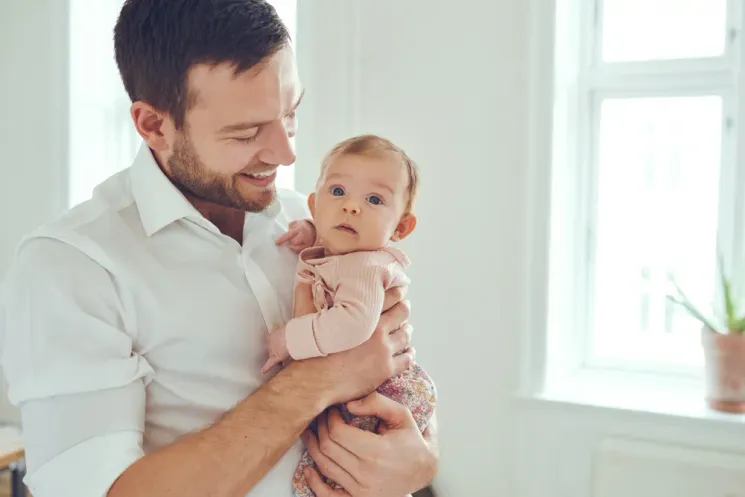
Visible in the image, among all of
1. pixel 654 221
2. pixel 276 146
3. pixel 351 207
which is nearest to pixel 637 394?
pixel 654 221

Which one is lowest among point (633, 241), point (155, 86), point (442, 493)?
point (442, 493)

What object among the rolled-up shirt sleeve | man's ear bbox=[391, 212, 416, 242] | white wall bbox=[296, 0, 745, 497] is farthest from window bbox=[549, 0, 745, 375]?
the rolled-up shirt sleeve

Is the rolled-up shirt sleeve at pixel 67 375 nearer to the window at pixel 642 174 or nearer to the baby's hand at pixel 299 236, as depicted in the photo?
the baby's hand at pixel 299 236

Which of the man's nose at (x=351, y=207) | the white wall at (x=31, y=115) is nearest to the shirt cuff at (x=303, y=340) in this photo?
the man's nose at (x=351, y=207)

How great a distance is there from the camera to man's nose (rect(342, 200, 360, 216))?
4.35ft

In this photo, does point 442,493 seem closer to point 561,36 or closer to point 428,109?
point 428,109

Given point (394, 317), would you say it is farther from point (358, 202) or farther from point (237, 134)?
point (237, 134)

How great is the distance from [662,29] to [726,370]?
1164mm

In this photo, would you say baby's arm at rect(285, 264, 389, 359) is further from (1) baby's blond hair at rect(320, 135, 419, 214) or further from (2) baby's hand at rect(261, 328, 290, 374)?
(1) baby's blond hair at rect(320, 135, 419, 214)

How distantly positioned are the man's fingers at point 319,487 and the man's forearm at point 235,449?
0.34 feet

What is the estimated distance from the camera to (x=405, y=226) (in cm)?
148

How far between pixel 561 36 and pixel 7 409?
2.60m

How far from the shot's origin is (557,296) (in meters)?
2.41

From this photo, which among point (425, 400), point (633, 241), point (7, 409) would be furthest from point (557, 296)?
point (7, 409)
